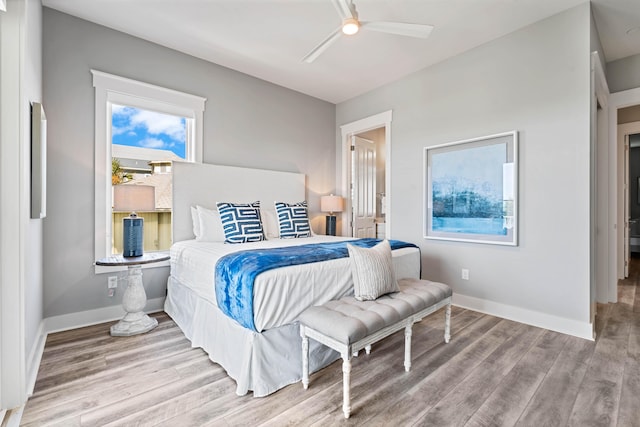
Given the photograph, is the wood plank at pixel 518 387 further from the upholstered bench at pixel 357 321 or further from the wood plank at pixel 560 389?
the upholstered bench at pixel 357 321

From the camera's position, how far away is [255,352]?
1764 mm

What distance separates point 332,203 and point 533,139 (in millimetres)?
2599

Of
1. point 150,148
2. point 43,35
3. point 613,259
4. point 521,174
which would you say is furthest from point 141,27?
point 613,259

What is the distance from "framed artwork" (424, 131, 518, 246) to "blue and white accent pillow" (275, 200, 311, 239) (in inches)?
59.1

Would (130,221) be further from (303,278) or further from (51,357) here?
(303,278)

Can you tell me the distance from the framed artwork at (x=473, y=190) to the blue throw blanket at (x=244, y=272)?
5.82 ft

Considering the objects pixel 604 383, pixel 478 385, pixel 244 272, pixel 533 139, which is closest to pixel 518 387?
pixel 478 385

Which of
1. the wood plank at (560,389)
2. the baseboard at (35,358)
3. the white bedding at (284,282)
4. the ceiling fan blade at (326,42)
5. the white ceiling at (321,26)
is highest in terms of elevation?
the white ceiling at (321,26)

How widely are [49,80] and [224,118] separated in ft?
5.34

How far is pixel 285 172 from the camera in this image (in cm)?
430

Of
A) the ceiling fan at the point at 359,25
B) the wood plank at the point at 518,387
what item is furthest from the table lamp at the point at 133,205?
the wood plank at the point at 518,387

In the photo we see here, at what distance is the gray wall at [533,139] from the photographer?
2611mm

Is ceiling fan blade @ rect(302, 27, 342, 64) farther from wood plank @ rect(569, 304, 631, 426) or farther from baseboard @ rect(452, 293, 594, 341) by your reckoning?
baseboard @ rect(452, 293, 594, 341)

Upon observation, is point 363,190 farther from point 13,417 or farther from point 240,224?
point 13,417
